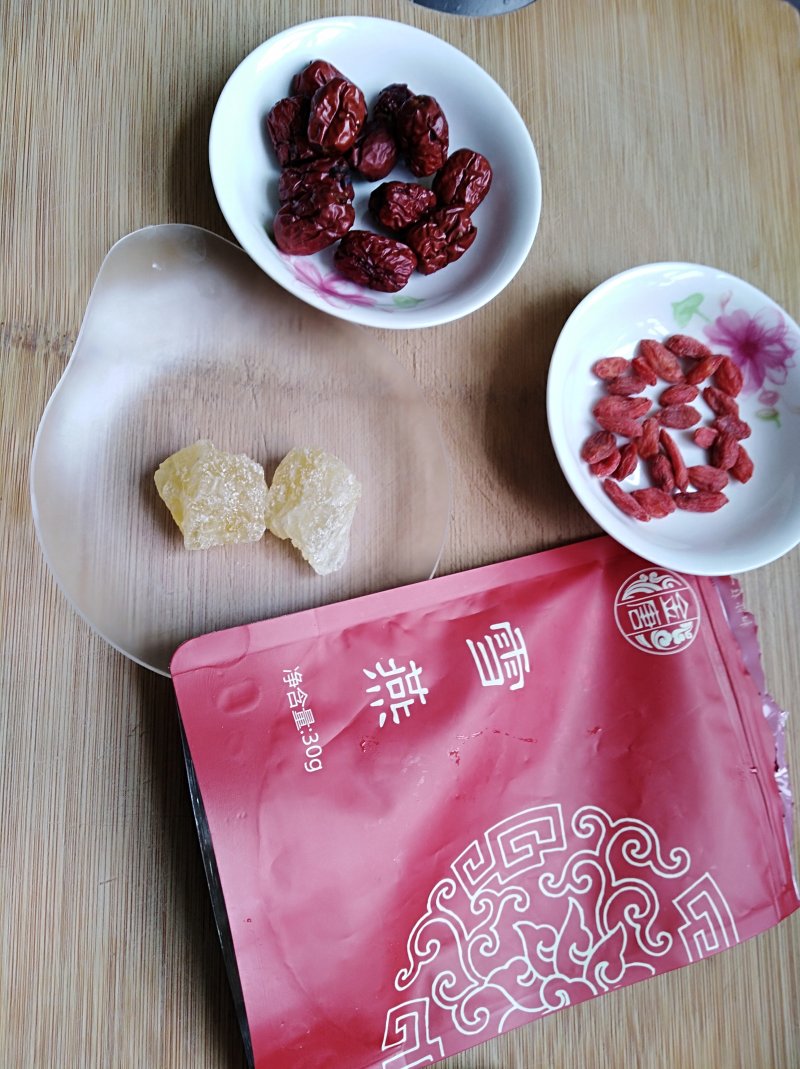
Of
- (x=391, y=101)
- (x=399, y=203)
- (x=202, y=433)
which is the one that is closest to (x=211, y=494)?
(x=202, y=433)

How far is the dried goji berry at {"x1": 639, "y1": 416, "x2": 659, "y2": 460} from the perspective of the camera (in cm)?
95

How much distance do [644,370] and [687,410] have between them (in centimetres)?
7

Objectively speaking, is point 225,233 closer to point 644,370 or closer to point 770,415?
point 644,370

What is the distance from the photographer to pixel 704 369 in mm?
967

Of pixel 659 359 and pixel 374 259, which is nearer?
pixel 374 259

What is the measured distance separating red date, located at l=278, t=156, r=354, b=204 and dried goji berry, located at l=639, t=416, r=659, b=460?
43 cm

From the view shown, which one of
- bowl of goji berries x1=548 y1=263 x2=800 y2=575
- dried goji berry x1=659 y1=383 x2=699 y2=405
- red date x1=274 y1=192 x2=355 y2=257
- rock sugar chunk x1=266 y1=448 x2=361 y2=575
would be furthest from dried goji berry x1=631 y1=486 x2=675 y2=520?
red date x1=274 y1=192 x2=355 y2=257

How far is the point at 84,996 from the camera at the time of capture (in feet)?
2.54

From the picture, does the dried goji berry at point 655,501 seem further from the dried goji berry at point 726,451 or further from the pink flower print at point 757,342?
the pink flower print at point 757,342

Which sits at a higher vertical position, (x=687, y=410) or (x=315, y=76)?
(x=315, y=76)

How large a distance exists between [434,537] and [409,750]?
9.2 inches

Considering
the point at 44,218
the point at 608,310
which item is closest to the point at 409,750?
the point at 608,310

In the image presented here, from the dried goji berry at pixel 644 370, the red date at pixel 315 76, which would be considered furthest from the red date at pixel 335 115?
the dried goji berry at pixel 644 370

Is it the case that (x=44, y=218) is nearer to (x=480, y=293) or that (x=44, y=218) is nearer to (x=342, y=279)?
(x=342, y=279)
